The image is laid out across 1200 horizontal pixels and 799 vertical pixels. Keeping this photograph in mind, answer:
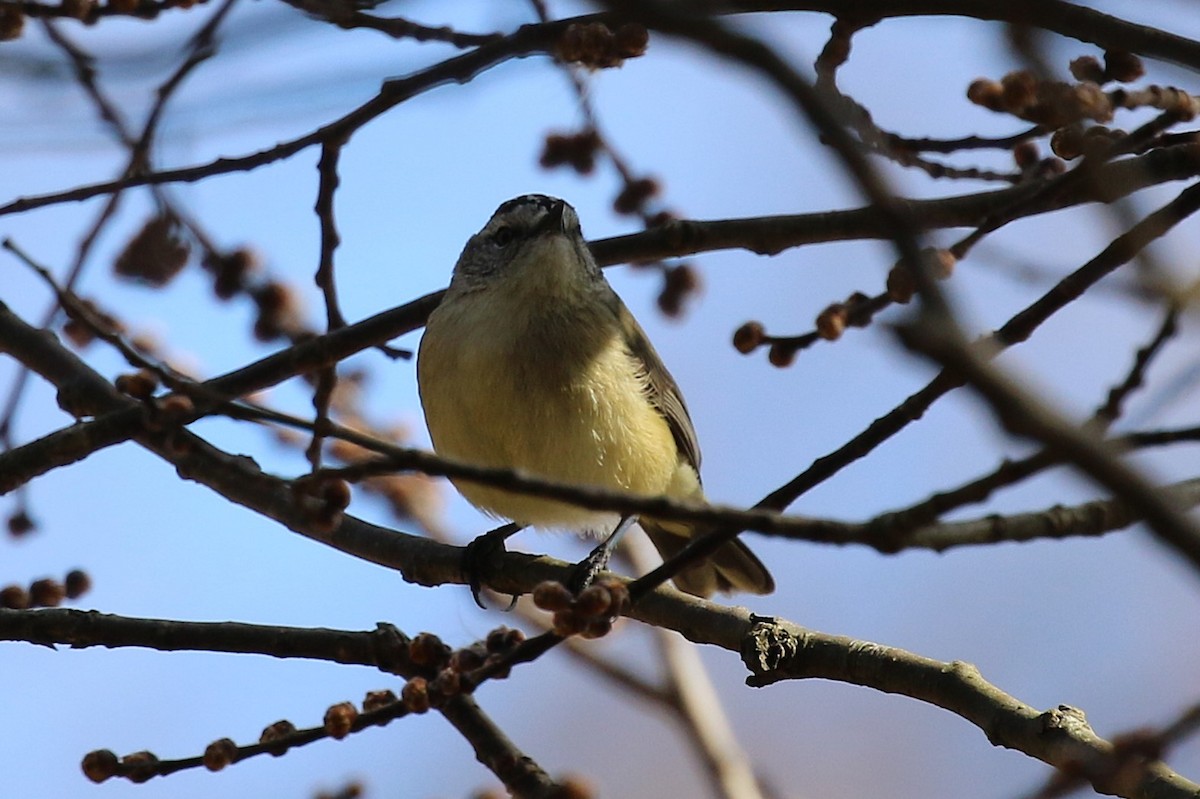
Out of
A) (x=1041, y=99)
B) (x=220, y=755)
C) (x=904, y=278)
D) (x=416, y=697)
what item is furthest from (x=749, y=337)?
(x=220, y=755)

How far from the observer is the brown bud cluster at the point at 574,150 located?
4.93 metres

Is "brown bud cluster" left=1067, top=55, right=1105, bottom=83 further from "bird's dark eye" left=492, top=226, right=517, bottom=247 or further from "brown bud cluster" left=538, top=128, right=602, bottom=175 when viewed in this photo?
"bird's dark eye" left=492, top=226, right=517, bottom=247

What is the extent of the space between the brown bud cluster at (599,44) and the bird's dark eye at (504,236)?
6.73ft

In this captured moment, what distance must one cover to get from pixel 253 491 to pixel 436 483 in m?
2.62

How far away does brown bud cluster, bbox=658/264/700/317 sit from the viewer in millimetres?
4977

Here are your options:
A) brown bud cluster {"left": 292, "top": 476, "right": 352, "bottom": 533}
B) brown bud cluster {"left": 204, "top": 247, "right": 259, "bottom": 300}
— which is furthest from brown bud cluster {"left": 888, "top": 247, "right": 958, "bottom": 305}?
brown bud cluster {"left": 204, "top": 247, "right": 259, "bottom": 300}

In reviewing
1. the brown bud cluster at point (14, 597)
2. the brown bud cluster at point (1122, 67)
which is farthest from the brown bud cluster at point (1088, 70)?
the brown bud cluster at point (14, 597)

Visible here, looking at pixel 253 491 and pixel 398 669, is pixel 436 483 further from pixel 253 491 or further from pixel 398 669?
pixel 398 669

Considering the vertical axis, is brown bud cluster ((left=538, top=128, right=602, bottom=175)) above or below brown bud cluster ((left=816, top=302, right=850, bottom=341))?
above

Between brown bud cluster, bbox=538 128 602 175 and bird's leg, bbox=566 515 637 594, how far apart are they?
1.26 metres

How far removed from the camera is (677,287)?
499 centimetres

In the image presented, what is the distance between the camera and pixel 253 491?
3803mm

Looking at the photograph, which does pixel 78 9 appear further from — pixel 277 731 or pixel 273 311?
pixel 277 731

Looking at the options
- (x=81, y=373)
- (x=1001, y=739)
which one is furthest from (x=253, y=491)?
(x=1001, y=739)
